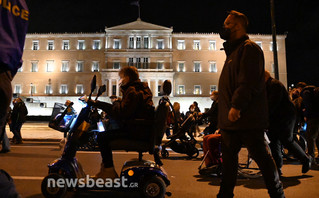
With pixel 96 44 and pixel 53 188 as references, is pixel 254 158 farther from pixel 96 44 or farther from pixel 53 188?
pixel 96 44

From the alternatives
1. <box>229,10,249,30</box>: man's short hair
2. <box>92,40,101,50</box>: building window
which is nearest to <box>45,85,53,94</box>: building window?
<box>92,40,101,50</box>: building window

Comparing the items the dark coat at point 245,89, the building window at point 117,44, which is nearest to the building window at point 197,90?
the building window at point 117,44

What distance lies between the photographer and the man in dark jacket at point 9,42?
1.68 m

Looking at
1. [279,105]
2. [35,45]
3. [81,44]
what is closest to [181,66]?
[81,44]

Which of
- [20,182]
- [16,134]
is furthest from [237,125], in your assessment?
[16,134]

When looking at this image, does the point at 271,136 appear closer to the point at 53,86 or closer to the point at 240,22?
the point at 240,22

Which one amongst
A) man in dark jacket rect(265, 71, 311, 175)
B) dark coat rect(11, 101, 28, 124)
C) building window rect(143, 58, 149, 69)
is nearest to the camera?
man in dark jacket rect(265, 71, 311, 175)

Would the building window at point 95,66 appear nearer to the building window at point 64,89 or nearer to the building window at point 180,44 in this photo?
the building window at point 64,89

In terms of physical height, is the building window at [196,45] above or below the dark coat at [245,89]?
above

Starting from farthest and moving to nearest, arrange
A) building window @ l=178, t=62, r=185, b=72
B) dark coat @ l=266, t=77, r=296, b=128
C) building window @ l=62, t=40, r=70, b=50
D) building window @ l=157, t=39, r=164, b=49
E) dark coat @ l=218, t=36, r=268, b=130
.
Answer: building window @ l=62, t=40, r=70, b=50, building window @ l=178, t=62, r=185, b=72, building window @ l=157, t=39, r=164, b=49, dark coat @ l=266, t=77, r=296, b=128, dark coat @ l=218, t=36, r=268, b=130

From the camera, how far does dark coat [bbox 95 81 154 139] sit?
3324mm

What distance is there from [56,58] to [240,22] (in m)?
53.8

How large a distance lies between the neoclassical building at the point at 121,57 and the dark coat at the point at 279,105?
146 feet

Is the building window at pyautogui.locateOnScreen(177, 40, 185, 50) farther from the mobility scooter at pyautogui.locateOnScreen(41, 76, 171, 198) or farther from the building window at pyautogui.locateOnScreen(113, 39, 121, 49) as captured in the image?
the mobility scooter at pyautogui.locateOnScreen(41, 76, 171, 198)
